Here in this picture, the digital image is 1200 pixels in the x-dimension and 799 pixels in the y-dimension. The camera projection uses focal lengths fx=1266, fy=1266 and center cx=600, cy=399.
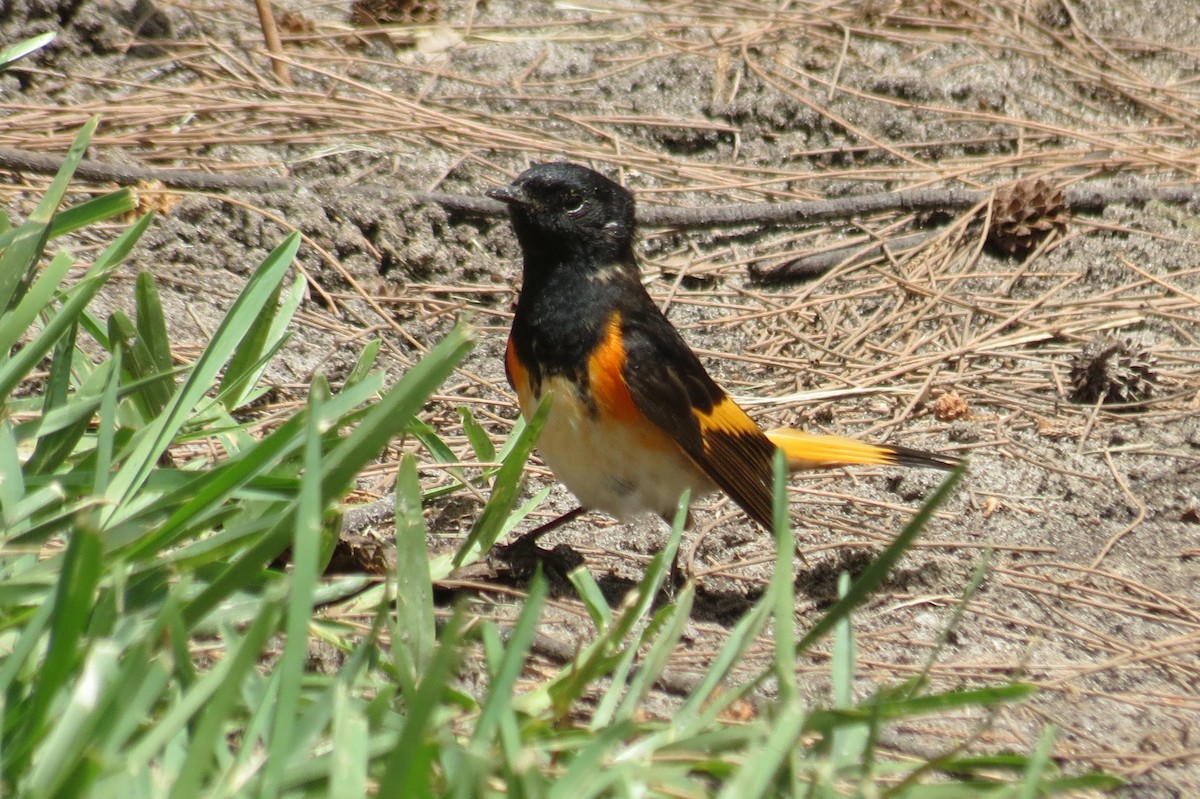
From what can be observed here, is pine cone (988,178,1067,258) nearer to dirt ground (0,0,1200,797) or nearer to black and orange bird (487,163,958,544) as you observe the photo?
dirt ground (0,0,1200,797)

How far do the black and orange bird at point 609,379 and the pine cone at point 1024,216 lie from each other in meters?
1.93

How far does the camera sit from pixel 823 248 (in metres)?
5.29

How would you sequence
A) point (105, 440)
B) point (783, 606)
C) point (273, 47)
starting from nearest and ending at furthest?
point (783, 606) < point (105, 440) < point (273, 47)

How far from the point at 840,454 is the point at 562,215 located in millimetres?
1102

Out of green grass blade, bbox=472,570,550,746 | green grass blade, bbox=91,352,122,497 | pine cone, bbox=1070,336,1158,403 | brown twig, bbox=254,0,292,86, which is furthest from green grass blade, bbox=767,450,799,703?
brown twig, bbox=254,0,292,86

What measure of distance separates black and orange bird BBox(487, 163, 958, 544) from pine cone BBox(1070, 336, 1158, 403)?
47.1 inches

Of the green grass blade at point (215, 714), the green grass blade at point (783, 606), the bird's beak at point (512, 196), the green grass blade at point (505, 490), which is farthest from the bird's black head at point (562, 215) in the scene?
the green grass blade at point (215, 714)

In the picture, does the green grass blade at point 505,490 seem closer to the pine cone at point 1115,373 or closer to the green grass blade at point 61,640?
the green grass blade at point 61,640

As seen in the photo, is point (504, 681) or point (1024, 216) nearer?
point (504, 681)

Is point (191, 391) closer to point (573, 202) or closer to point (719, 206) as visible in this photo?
point (573, 202)

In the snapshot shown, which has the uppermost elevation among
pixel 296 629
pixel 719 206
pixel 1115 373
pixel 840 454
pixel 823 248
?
pixel 296 629

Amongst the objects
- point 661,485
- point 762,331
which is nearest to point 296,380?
point 661,485

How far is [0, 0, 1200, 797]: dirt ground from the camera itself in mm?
3354

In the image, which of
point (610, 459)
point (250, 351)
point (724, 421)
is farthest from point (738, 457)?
point (250, 351)
